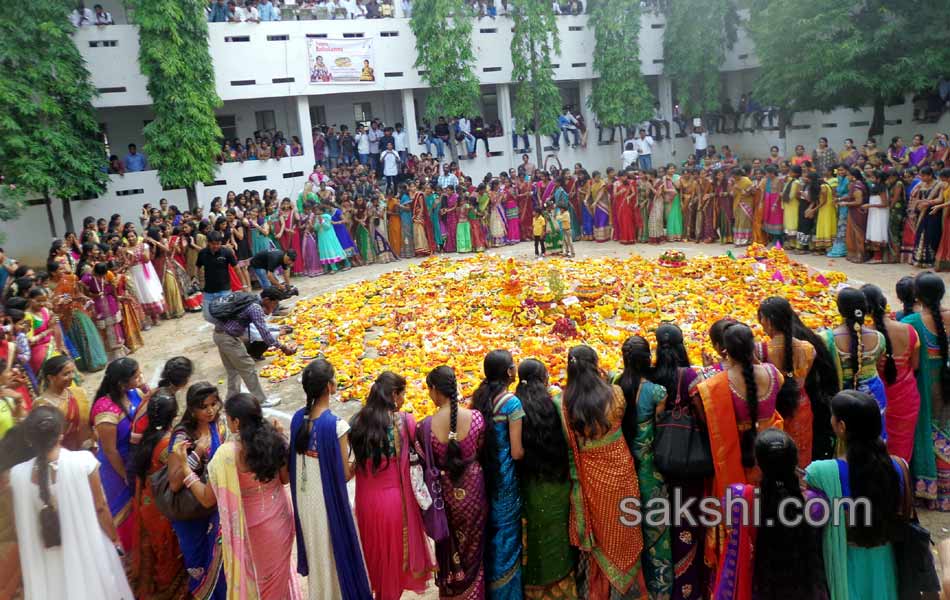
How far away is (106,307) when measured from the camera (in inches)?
404

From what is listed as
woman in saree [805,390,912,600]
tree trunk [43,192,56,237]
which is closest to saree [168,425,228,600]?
woman in saree [805,390,912,600]

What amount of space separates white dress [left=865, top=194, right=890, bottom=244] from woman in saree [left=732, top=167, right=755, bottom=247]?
2.68 m

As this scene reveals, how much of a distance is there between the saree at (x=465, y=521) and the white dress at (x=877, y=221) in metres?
10.5

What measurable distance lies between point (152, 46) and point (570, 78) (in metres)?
13.4

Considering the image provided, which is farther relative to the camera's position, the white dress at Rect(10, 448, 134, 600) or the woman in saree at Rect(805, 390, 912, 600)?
the white dress at Rect(10, 448, 134, 600)

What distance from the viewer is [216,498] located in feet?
12.4

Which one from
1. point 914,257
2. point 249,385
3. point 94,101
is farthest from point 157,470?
point 94,101

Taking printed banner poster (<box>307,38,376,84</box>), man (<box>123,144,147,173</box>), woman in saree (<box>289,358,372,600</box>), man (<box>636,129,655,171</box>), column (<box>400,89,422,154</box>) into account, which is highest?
printed banner poster (<box>307,38,376,84</box>)

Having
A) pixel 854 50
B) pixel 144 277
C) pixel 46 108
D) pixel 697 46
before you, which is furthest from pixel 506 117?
pixel 144 277

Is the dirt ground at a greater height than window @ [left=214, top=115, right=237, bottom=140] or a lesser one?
lesser

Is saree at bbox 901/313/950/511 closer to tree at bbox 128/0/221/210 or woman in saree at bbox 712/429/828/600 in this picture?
woman in saree at bbox 712/429/828/600

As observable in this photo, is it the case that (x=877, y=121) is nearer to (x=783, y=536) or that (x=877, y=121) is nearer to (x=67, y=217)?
(x=783, y=536)

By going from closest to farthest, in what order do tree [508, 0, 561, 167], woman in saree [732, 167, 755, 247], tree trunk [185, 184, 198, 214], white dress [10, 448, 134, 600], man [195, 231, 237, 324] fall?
white dress [10, 448, 134, 600] < man [195, 231, 237, 324] < woman in saree [732, 167, 755, 247] < tree trunk [185, 184, 198, 214] < tree [508, 0, 561, 167]

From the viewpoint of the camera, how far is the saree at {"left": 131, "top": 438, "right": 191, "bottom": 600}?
4020 mm
